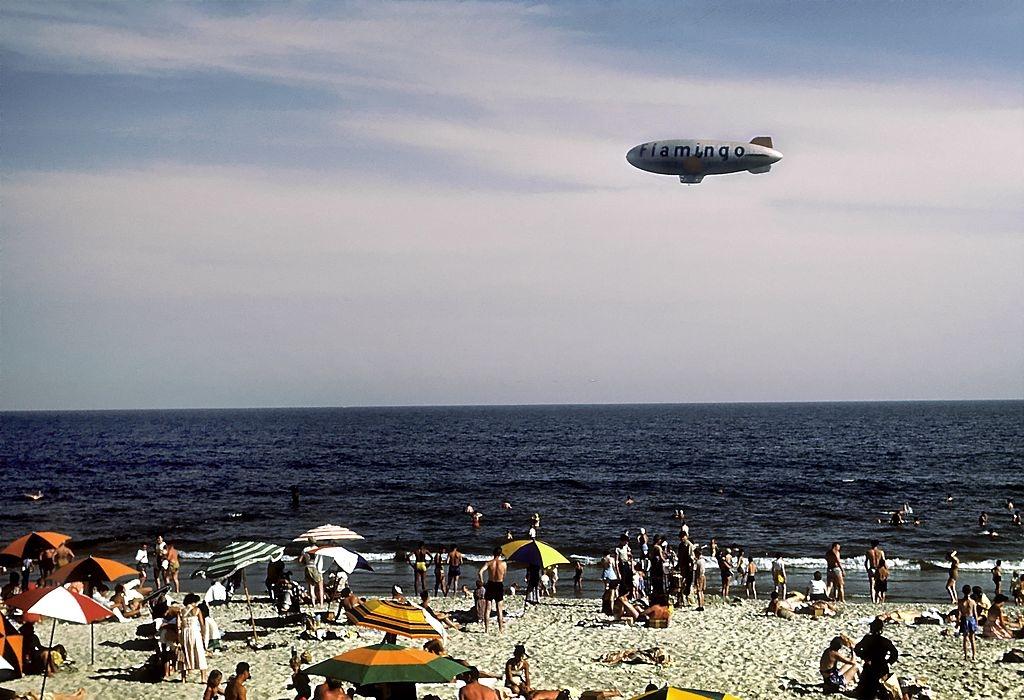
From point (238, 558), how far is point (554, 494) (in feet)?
149

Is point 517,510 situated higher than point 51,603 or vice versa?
point 51,603

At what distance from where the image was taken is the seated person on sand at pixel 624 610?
22.4 m

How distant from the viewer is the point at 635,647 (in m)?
19.7

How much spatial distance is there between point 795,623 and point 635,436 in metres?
112

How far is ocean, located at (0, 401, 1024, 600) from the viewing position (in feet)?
133

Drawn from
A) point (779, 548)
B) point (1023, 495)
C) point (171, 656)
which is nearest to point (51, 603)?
point (171, 656)

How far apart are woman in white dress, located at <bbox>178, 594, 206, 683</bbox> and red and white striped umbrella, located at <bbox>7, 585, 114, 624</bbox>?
2065mm

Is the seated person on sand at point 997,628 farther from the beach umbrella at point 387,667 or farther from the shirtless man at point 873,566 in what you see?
the beach umbrella at point 387,667

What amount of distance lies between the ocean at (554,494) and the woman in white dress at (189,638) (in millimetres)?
13667

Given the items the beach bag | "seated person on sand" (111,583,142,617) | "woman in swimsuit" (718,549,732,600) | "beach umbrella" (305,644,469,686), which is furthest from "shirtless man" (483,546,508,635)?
the beach bag

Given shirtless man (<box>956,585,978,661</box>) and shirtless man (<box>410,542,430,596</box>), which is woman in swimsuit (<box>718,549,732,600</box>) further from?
shirtless man (<box>410,542,430,596</box>)

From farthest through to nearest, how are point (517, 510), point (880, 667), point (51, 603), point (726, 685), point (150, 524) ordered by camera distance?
1. point (517, 510)
2. point (150, 524)
3. point (726, 685)
4. point (880, 667)
5. point (51, 603)

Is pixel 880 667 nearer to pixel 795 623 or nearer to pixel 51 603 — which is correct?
pixel 795 623

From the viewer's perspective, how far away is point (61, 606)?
572 inches
